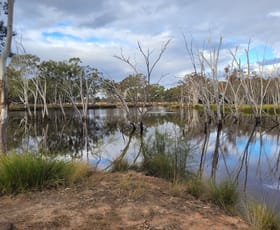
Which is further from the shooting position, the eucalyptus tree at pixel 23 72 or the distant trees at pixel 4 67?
the eucalyptus tree at pixel 23 72

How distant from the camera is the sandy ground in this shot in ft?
14.7

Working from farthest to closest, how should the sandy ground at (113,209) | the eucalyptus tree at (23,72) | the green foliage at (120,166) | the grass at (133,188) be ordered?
the eucalyptus tree at (23,72) < the green foliage at (120,166) < the grass at (133,188) < the sandy ground at (113,209)

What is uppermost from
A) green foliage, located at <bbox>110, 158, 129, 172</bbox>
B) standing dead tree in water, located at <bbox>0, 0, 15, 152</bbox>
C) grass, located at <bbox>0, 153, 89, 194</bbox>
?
standing dead tree in water, located at <bbox>0, 0, 15, 152</bbox>

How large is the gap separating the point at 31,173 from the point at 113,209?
192 cm

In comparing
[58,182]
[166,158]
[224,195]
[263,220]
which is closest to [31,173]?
[58,182]

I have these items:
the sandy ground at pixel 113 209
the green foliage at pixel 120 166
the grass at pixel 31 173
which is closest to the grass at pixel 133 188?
the sandy ground at pixel 113 209

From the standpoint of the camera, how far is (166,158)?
8102 millimetres

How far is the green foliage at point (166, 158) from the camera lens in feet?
25.7

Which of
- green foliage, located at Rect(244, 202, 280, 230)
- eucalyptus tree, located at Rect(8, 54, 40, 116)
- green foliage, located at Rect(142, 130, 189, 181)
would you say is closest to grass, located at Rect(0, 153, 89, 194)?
green foliage, located at Rect(142, 130, 189, 181)

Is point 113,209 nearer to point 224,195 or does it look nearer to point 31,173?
point 31,173

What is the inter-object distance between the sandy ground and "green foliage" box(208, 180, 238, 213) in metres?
0.30

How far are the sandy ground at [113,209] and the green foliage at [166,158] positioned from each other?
1.37m

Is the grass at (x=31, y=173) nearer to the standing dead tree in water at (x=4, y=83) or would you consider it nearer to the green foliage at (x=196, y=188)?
the standing dead tree in water at (x=4, y=83)

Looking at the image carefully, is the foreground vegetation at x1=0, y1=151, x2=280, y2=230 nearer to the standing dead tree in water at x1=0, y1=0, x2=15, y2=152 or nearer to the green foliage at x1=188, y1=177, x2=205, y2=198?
the green foliage at x1=188, y1=177, x2=205, y2=198
